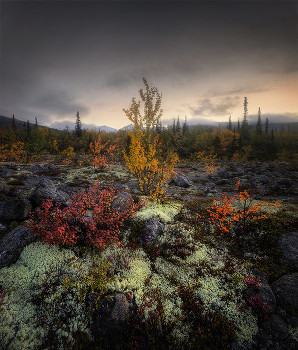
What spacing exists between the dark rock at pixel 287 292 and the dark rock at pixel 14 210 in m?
11.1

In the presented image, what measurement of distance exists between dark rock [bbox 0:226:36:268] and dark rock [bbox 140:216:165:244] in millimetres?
4824

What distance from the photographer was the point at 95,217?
730cm

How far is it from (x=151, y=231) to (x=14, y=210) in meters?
6.94

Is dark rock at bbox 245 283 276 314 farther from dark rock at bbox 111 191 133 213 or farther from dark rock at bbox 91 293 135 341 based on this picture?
dark rock at bbox 111 191 133 213

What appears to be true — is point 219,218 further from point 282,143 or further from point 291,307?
point 282,143

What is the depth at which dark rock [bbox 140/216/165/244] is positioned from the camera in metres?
7.23

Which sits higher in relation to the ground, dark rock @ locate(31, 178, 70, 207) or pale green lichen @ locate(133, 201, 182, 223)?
dark rock @ locate(31, 178, 70, 207)

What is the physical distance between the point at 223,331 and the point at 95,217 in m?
6.25

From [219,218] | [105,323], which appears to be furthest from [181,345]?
[219,218]

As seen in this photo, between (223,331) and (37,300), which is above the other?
(37,300)

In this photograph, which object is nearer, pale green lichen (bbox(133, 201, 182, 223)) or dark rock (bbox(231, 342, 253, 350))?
dark rock (bbox(231, 342, 253, 350))

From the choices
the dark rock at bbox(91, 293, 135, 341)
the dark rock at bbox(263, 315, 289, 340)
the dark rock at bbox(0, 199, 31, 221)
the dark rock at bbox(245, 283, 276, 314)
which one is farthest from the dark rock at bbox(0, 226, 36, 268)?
the dark rock at bbox(263, 315, 289, 340)

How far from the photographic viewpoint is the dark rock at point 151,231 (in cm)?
723

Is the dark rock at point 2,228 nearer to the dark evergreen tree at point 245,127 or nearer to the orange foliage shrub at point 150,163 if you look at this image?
the orange foliage shrub at point 150,163
